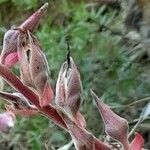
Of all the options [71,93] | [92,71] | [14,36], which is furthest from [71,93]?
[92,71]

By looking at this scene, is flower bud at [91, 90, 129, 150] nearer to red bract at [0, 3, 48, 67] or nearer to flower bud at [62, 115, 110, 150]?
flower bud at [62, 115, 110, 150]

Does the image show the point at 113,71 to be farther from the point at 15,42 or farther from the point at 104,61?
the point at 15,42

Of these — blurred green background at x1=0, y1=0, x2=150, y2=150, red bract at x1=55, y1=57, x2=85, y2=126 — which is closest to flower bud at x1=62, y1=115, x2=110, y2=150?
red bract at x1=55, y1=57, x2=85, y2=126

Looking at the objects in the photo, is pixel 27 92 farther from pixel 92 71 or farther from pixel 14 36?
pixel 92 71

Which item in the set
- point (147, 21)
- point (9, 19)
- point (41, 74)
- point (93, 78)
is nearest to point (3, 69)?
point (41, 74)

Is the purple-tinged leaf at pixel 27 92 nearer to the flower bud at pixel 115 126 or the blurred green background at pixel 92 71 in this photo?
the flower bud at pixel 115 126
